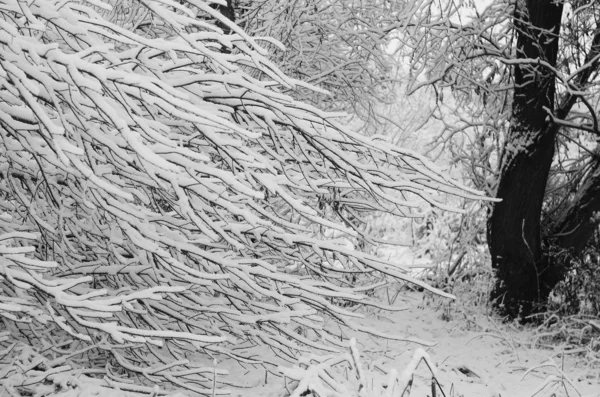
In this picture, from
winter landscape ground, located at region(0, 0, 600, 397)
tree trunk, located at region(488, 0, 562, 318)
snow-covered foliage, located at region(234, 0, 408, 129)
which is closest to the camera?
Answer: winter landscape ground, located at region(0, 0, 600, 397)

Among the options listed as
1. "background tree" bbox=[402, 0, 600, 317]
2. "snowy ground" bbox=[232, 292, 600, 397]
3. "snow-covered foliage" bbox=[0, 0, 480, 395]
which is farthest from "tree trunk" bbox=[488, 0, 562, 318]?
"snow-covered foliage" bbox=[0, 0, 480, 395]

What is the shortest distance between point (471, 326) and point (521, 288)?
0.70 metres

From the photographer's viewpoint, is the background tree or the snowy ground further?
the background tree

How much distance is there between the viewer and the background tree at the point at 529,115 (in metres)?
6.26

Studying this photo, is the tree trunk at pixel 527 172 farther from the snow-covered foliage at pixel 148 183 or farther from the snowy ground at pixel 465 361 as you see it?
the snow-covered foliage at pixel 148 183

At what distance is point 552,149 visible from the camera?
6.41 metres

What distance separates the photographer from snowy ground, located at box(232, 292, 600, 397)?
445 centimetres

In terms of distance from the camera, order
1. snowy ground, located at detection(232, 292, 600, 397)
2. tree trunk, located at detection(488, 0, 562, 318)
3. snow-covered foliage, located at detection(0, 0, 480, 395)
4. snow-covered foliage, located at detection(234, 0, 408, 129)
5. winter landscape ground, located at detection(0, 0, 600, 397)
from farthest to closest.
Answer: snow-covered foliage, located at detection(234, 0, 408, 129), tree trunk, located at detection(488, 0, 562, 318), snowy ground, located at detection(232, 292, 600, 397), winter landscape ground, located at detection(0, 0, 600, 397), snow-covered foliage, located at detection(0, 0, 480, 395)

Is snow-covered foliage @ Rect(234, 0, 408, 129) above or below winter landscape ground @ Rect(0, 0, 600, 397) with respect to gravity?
above

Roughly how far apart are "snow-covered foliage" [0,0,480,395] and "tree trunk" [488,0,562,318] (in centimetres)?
292

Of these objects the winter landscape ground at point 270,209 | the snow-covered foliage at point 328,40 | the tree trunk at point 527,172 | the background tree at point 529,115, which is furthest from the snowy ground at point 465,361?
the snow-covered foliage at point 328,40

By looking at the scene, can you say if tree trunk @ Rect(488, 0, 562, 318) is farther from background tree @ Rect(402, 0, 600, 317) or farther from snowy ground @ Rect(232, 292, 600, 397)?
snowy ground @ Rect(232, 292, 600, 397)

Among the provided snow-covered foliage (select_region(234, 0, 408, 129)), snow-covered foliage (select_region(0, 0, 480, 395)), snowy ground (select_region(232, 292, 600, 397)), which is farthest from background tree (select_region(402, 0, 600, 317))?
snow-covered foliage (select_region(0, 0, 480, 395))

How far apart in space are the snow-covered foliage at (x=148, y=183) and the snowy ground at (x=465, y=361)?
35.9 inches
